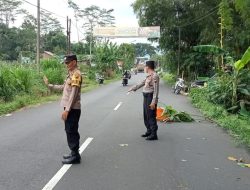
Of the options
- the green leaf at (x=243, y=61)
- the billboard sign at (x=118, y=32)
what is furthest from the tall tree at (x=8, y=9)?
the green leaf at (x=243, y=61)

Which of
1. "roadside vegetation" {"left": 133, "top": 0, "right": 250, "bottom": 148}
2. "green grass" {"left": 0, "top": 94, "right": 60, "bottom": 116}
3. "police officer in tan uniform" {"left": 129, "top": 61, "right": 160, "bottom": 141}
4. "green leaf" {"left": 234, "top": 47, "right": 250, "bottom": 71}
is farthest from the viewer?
"green grass" {"left": 0, "top": 94, "right": 60, "bottom": 116}

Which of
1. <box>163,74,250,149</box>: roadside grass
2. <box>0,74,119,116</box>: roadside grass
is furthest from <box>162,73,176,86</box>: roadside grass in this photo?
<box>163,74,250,149</box>: roadside grass

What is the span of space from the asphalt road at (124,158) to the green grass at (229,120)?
0.32 meters

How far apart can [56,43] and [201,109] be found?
71.1 metres

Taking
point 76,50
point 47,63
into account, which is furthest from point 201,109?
point 76,50

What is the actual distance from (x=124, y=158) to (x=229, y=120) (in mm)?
6591

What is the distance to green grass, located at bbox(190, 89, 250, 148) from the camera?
11.4m

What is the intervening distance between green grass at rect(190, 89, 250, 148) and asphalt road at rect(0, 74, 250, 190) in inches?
12.6

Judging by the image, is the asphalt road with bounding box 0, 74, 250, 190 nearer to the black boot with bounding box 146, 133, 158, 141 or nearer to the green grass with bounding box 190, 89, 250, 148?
the black boot with bounding box 146, 133, 158, 141

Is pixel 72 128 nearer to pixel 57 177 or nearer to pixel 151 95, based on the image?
pixel 57 177

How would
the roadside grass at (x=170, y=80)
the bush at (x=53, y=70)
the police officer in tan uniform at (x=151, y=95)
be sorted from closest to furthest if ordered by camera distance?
the police officer in tan uniform at (x=151, y=95) < the bush at (x=53, y=70) < the roadside grass at (x=170, y=80)

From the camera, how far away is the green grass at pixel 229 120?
37.5 feet

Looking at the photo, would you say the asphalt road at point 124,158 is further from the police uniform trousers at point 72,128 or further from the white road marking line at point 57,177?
the police uniform trousers at point 72,128

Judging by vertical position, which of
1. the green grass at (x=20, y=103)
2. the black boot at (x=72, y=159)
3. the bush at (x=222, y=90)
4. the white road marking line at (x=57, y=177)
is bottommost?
the white road marking line at (x=57, y=177)
